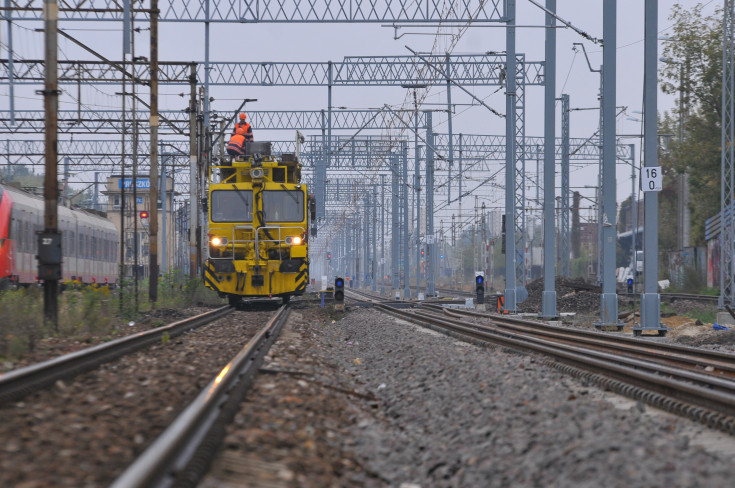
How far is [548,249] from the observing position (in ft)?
86.6

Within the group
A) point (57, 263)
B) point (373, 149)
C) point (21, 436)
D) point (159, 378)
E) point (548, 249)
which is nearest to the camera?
point (21, 436)

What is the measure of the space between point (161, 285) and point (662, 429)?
2389 cm

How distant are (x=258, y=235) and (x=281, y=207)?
1053 mm

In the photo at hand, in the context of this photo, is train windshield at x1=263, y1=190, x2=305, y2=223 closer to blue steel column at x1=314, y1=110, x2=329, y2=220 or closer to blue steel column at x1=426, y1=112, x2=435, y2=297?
blue steel column at x1=426, y1=112, x2=435, y2=297

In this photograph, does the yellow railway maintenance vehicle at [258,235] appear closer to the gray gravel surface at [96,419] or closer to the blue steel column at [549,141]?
the blue steel column at [549,141]

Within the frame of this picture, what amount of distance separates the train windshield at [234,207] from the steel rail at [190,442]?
15808 mm

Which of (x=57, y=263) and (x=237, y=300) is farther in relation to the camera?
(x=237, y=300)

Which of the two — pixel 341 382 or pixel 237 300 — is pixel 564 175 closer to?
pixel 237 300

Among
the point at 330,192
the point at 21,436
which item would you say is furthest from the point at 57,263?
the point at 330,192

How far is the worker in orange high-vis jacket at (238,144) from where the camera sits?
25234 mm

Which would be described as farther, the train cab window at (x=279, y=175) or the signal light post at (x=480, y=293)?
the signal light post at (x=480, y=293)

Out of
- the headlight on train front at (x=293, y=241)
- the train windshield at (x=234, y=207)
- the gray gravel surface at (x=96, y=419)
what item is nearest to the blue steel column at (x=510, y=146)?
the headlight on train front at (x=293, y=241)

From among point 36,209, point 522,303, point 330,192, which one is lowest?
point 522,303

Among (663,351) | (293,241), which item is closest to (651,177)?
(663,351)
